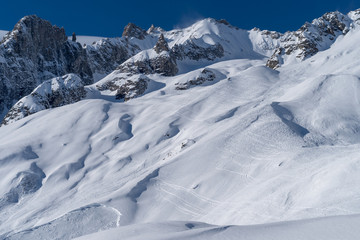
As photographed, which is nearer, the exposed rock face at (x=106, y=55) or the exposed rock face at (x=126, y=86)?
the exposed rock face at (x=126, y=86)

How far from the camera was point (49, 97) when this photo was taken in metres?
46.0

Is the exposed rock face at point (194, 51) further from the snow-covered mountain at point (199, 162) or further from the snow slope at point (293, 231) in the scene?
the snow slope at point (293, 231)

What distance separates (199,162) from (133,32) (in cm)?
10337

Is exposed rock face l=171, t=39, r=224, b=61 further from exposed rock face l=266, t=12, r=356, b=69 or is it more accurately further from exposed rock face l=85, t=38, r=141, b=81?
exposed rock face l=266, t=12, r=356, b=69

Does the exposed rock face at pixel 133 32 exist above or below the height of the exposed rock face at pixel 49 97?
above

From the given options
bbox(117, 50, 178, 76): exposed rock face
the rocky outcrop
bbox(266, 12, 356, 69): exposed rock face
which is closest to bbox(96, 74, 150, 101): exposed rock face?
bbox(117, 50, 178, 76): exposed rock face

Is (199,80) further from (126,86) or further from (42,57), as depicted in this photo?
(42,57)

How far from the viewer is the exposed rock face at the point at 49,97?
4125cm

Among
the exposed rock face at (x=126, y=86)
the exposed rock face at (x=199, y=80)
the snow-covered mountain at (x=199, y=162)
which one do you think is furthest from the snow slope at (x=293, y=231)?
the exposed rock face at (x=126, y=86)

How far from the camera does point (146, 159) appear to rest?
21734 mm

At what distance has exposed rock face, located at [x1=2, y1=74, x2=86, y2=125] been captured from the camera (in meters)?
41.2

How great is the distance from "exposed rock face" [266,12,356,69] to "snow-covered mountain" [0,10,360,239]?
19.4 metres

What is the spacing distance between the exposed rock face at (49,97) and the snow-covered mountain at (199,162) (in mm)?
266

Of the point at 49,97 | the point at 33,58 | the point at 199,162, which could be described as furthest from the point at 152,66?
the point at 199,162
